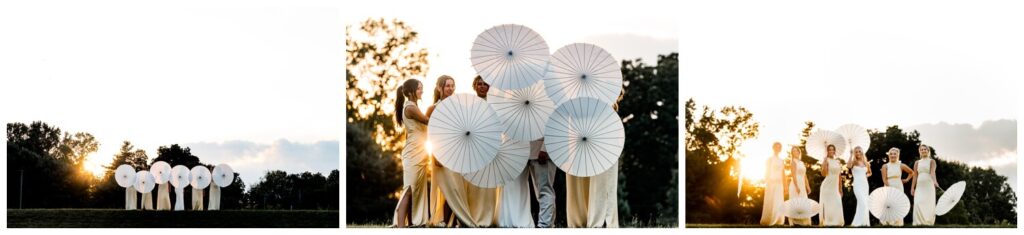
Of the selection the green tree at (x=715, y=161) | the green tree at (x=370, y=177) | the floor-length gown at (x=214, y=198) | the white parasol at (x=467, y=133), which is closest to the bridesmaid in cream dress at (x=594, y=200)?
the white parasol at (x=467, y=133)

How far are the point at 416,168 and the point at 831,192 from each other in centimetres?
346

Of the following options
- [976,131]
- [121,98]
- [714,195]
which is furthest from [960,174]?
[121,98]

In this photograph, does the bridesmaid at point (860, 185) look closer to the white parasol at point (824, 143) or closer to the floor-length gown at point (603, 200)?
the white parasol at point (824, 143)

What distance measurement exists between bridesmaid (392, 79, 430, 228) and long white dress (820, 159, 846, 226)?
3310 millimetres

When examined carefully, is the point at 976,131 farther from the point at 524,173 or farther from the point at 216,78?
the point at 216,78

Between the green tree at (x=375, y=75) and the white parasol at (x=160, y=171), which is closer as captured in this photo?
the white parasol at (x=160, y=171)

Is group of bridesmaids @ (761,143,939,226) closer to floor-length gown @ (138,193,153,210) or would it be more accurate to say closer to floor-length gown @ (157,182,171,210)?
floor-length gown @ (157,182,171,210)

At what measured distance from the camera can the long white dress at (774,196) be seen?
38.0 feet

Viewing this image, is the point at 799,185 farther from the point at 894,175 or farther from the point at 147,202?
the point at 147,202

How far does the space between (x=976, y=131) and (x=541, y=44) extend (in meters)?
4.00

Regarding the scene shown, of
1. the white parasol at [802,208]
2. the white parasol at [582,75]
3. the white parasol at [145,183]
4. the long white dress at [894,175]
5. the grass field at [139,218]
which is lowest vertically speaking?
the grass field at [139,218]

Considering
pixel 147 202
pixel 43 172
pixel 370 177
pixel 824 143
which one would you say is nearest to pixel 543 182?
pixel 824 143

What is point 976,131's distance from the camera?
11812 millimetres

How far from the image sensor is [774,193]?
11617 mm
